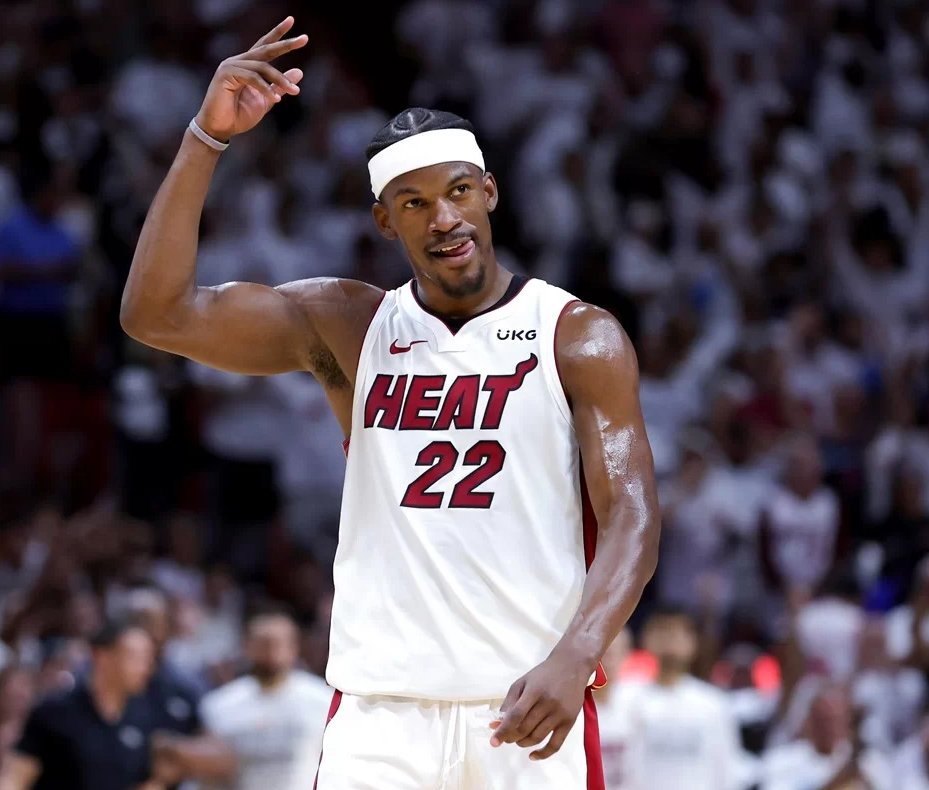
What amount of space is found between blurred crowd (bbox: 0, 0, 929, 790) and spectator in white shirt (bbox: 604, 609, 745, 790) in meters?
0.02

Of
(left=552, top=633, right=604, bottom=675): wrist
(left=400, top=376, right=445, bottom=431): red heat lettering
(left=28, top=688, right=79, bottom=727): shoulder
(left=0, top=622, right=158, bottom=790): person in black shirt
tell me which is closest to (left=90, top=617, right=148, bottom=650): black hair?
(left=0, top=622, right=158, bottom=790): person in black shirt

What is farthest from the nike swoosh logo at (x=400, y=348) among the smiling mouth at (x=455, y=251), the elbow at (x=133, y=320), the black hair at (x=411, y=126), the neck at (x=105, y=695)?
the neck at (x=105, y=695)

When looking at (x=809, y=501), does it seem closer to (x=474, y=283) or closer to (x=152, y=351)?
(x=152, y=351)

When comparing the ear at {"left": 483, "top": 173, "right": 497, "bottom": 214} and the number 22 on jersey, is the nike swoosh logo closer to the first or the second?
the number 22 on jersey

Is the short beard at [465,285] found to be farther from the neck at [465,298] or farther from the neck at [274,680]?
Result: the neck at [274,680]

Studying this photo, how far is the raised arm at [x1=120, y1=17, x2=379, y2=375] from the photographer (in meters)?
4.36

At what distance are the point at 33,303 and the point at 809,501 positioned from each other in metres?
5.65

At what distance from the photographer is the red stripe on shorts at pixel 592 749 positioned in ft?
13.9

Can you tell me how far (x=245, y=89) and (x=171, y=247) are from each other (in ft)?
1.54

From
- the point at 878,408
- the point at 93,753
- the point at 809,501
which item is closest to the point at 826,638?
the point at 809,501

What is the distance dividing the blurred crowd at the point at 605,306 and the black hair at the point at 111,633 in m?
0.95

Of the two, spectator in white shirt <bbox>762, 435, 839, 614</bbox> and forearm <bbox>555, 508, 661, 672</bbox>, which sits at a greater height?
spectator in white shirt <bbox>762, 435, 839, 614</bbox>

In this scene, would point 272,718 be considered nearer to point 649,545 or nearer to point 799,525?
point 799,525

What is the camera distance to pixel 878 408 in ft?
40.4
